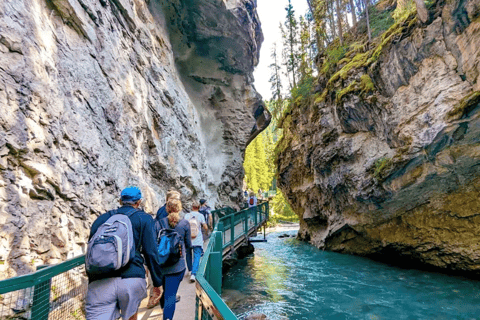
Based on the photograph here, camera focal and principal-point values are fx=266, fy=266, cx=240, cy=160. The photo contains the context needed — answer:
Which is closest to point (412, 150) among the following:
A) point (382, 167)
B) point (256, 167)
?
point (382, 167)

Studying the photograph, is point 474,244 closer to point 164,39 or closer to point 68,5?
point 68,5

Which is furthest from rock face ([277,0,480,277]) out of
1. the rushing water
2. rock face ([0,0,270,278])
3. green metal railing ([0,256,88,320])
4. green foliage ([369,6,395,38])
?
green metal railing ([0,256,88,320])

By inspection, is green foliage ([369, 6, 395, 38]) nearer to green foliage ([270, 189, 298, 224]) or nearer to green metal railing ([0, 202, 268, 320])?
green metal railing ([0, 202, 268, 320])

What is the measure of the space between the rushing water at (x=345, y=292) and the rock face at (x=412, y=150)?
1.63 metres

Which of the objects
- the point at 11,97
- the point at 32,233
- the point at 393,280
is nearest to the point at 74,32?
the point at 11,97

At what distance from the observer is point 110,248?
2160mm

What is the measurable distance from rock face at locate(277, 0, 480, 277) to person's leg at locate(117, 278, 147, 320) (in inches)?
398

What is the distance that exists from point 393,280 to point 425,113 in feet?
22.7

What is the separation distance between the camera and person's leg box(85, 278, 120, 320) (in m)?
2.21

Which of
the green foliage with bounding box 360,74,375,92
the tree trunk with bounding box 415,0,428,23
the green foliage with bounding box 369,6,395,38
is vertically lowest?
the green foliage with bounding box 360,74,375,92

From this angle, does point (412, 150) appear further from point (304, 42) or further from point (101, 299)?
point (304, 42)

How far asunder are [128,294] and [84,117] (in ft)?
17.2

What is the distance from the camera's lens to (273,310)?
8.62 meters

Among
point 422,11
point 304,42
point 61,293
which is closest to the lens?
point 61,293
